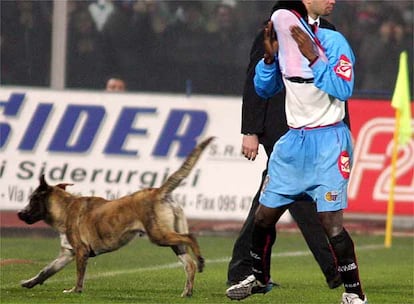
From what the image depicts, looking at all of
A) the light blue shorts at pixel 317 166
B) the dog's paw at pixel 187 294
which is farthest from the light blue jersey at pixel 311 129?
the dog's paw at pixel 187 294

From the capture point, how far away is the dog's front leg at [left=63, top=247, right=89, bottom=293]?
1166cm

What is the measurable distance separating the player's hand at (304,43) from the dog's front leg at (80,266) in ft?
9.57

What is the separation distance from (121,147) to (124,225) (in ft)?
22.1

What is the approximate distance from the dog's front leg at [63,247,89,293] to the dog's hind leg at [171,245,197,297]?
2.24ft

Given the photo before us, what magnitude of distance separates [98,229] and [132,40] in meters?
9.03

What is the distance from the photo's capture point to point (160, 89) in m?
20.6

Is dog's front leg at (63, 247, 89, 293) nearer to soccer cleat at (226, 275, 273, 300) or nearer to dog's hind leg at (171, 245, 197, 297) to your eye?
dog's hind leg at (171, 245, 197, 297)

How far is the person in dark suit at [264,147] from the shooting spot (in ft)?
37.3

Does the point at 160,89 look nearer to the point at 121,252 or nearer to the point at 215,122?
the point at 215,122

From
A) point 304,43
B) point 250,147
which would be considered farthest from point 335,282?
point 304,43

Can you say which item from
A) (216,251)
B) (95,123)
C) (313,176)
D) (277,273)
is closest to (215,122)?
(95,123)

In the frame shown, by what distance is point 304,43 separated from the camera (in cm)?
967

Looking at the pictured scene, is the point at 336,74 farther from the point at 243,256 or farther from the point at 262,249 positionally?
the point at 243,256

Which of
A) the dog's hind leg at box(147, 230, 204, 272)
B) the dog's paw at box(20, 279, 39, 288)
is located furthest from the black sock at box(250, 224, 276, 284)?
the dog's paw at box(20, 279, 39, 288)
